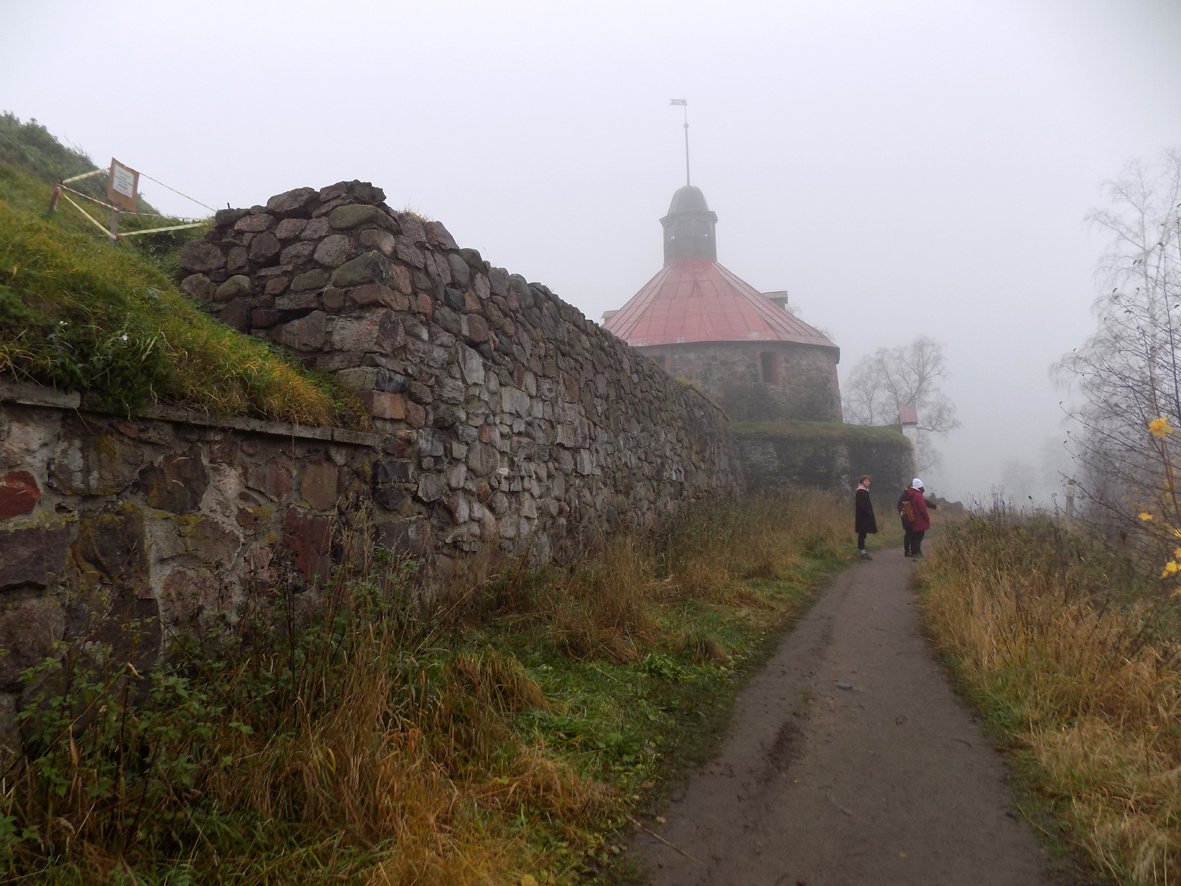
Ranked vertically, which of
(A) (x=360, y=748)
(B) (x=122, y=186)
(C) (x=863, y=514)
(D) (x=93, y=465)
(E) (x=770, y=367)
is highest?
(E) (x=770, y=367)

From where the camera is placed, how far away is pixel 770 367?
82.1 feet

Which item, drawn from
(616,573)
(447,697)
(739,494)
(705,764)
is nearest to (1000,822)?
(705,764)

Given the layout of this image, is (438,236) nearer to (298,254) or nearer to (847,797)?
(298,254)

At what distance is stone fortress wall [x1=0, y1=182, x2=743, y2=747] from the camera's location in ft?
7.79

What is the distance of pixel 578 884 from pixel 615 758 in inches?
33.7

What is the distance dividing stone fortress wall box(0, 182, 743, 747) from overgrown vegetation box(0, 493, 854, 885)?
0.24 m

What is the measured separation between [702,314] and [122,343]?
2466cm

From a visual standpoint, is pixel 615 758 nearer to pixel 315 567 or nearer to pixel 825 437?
pixel 315 567

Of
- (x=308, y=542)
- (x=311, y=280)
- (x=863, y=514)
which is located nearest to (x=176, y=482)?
(x=308, y=542)

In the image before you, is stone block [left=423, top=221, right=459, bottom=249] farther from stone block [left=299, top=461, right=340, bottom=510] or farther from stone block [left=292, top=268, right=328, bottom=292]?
stone block [left=299, top=461, right=340, bottom=510]

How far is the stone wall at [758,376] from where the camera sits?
24.4 metres

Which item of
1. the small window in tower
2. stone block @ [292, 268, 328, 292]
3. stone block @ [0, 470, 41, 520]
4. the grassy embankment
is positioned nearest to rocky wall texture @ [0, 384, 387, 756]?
stone block @ [0, 470, 41, 520]

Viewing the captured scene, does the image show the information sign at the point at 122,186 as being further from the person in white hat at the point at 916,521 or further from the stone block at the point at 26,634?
the person in white hat at the point at 916,521

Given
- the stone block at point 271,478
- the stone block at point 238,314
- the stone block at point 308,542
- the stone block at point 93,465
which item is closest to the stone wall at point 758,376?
the stone block at point 238,314
